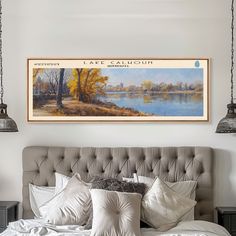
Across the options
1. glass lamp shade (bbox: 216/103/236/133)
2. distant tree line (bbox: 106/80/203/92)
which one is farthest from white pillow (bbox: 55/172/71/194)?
glass lamp shade (bbox: 216/103/236/133)

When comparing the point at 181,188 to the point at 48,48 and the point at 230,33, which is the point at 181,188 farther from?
the point at 48,48

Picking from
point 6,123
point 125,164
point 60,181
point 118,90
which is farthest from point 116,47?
point 60,181

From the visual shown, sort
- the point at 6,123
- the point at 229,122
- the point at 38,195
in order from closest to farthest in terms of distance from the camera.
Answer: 1. the point at 229,122
2. the point at 6,123
3. the point at 38,195

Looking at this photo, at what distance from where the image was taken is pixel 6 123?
14.0 feet

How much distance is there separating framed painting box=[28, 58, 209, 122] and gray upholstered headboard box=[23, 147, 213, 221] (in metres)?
0.34

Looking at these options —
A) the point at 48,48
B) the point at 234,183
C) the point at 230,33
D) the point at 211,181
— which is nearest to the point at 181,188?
the point at 211,181

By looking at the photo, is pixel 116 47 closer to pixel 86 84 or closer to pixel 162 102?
pixel 86 84

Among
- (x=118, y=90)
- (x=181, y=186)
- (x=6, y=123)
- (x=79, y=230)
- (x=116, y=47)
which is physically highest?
(x=116, y=47)

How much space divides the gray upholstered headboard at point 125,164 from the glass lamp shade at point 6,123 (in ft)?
1.08

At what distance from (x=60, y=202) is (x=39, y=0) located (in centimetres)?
209

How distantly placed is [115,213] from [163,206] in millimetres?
520

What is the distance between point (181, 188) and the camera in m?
4.23

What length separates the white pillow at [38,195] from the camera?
14.2ft

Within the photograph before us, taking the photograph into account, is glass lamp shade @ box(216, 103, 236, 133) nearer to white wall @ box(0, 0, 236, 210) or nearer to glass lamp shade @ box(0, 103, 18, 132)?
white wall @ box(0, 0, 236, 210)
